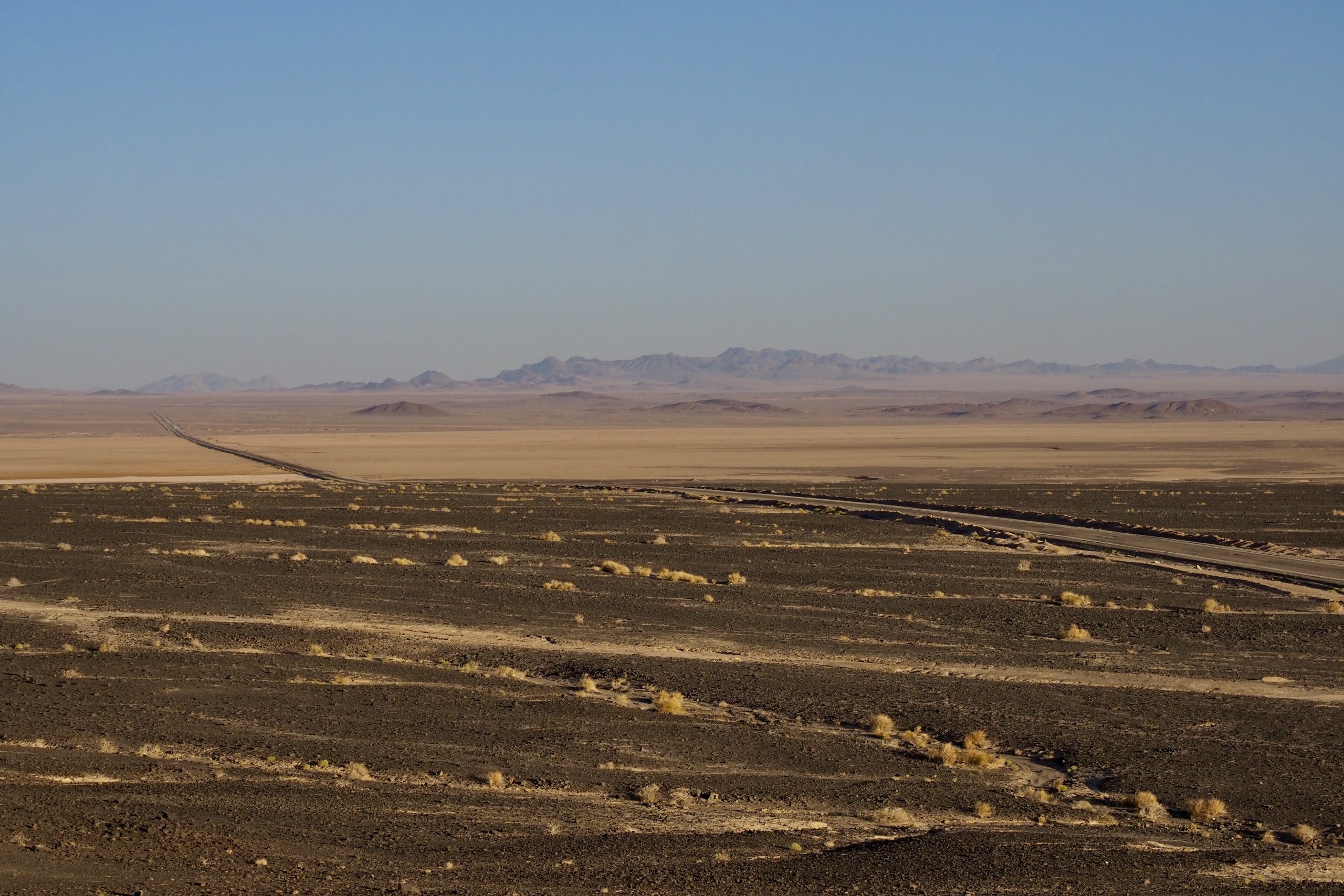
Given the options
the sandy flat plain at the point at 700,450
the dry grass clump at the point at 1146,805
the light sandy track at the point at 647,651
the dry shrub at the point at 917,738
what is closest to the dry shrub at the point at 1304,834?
the dry grass clump at the point at 1146,805

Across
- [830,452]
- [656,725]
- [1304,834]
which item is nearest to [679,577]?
[656,725]

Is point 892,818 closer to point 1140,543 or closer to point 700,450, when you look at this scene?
point 1140,543

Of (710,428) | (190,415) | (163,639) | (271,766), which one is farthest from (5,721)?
(190,415)

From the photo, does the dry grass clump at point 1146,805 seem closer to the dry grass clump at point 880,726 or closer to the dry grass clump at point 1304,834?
the dry grass clump at point 1304,834

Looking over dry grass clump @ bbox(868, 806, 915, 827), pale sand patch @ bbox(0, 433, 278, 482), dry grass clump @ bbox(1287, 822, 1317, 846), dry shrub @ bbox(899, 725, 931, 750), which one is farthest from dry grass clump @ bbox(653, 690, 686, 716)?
pale sand patch @ bbox(0, 433, 278, 482)

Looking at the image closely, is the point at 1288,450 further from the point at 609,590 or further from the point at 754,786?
the point at 754,786

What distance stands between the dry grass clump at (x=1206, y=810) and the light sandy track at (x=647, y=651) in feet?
21.3

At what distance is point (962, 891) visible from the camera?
401 inches

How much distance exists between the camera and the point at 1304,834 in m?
12.2

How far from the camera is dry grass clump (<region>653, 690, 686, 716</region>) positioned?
16.8 metres

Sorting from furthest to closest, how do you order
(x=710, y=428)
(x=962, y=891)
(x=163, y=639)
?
(x=710, y=428)
(x=163, y=639)
(x=962, y=891)

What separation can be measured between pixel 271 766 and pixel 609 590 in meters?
15.3

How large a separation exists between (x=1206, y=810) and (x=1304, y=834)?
92 cm

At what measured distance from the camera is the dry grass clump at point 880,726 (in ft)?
52.9
